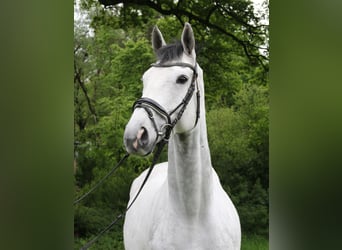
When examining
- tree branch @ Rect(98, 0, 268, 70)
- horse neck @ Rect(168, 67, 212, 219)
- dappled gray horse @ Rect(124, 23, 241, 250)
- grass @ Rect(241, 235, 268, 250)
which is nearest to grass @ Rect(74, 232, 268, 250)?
grass @ Rect(241, 235, 268, 250)

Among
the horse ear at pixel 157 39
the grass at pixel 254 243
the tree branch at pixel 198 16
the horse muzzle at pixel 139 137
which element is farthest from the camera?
the tree branch at pixel 198 16

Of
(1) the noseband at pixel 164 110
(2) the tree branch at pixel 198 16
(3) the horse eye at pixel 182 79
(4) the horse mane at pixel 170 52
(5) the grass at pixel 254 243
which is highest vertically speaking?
(2) the tree branch at pixel 198 16

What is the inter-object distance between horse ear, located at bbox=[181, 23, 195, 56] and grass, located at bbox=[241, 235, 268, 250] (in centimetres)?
314

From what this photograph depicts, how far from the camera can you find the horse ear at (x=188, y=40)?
198 centimetres

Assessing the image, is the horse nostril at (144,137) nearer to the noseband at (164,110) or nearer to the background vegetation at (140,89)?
the noseband at (164,110)

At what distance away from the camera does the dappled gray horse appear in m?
1.81

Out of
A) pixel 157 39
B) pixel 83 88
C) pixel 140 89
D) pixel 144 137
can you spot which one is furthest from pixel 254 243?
pixel 144 137

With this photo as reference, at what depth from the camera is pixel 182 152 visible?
79.1 inches

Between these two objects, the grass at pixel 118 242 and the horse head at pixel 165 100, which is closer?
the horse head at pixel 165 100

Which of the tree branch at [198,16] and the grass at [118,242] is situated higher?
the tree branch at [198,16]

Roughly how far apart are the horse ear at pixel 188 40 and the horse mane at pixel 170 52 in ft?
0.09

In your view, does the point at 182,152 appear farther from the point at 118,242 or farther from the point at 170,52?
the point at 118,242

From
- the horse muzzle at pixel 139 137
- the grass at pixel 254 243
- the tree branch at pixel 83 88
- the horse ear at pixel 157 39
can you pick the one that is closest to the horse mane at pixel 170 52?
the horse ear at pixel 157 39
